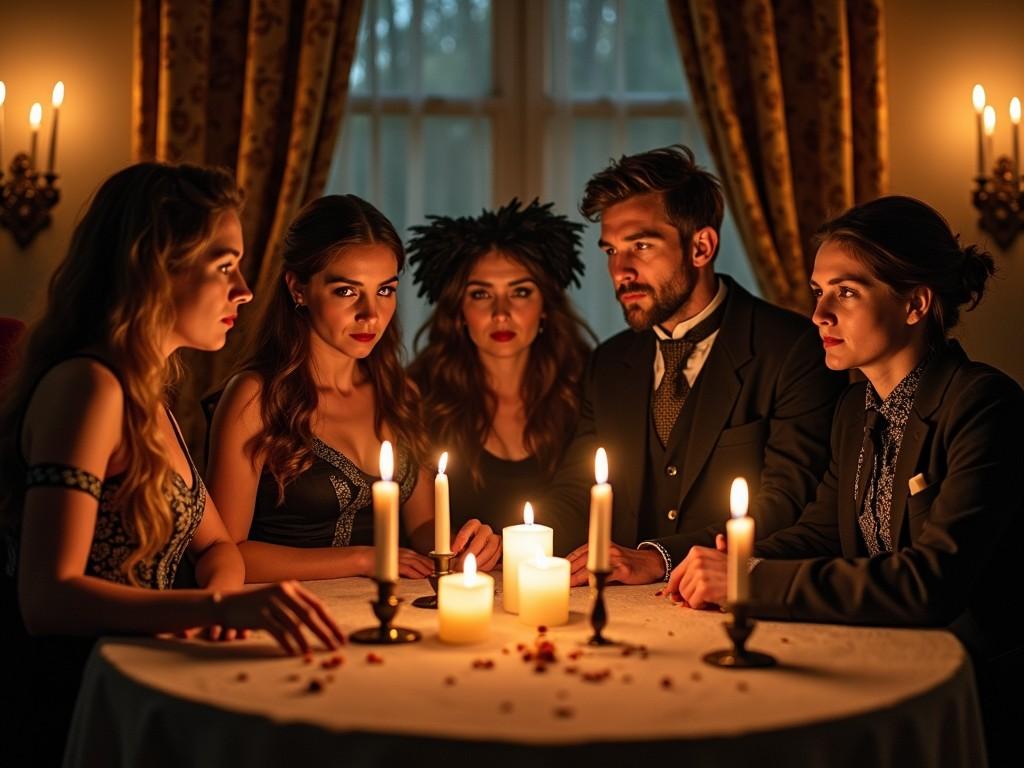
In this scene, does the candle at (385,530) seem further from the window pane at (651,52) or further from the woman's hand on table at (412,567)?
the window pane at (651,52)

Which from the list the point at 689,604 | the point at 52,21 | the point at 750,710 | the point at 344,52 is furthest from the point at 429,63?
the point at 750,710

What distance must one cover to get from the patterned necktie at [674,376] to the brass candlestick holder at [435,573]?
987 mm

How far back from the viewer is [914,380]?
2.53 metres

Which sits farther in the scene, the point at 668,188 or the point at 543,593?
the point at 668,188

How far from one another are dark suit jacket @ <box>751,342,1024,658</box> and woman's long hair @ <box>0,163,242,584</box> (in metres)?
1.18

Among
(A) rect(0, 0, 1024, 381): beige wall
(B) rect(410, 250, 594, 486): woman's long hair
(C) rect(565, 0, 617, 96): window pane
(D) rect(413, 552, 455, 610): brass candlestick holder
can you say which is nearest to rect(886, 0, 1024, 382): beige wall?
(A) rect(0, 0, 1024, 381): beige wall

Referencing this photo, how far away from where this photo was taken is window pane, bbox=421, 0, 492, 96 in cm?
481

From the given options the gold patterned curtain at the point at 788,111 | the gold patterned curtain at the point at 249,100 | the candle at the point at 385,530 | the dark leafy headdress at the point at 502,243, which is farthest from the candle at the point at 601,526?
the gold patterned curtain at the point at 788,111

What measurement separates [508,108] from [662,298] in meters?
1.90

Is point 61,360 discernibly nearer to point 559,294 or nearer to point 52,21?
point 559,294

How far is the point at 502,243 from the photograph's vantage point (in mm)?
3506

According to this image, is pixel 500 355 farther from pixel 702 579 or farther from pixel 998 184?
pixel 998 184

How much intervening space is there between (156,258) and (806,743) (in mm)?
1436

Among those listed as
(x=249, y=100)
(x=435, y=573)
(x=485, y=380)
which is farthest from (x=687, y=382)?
(x=249, y=100)
